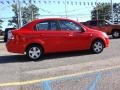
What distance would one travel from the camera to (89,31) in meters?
15.4

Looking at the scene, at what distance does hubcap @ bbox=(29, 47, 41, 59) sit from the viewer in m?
14.4

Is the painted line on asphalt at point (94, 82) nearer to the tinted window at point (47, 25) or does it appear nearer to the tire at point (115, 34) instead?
the tinted window at point (47, 25)

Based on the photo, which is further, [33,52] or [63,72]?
[33,52]

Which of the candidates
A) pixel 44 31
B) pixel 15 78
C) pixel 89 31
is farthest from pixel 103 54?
pixel 15 78

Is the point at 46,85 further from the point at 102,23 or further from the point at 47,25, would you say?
the point at 102,23

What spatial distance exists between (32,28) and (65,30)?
133 centimetres

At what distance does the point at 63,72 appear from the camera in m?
11.3

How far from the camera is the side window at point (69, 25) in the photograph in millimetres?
15099

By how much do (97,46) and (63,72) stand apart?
180 inches

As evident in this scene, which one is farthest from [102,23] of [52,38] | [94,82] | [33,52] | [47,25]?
[94,82]

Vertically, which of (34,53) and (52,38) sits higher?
(52,38)

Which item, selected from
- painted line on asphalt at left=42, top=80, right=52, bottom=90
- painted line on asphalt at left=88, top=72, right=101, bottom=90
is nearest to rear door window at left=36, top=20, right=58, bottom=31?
painted line on asphalt at left=88, top=72, right=101, bottom=90

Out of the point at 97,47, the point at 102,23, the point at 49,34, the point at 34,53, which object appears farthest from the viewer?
the point at 102,23

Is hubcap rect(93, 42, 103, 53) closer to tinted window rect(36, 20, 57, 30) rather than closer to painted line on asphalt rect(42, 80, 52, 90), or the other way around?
tinted window rect(36, 20, 57, 30)
